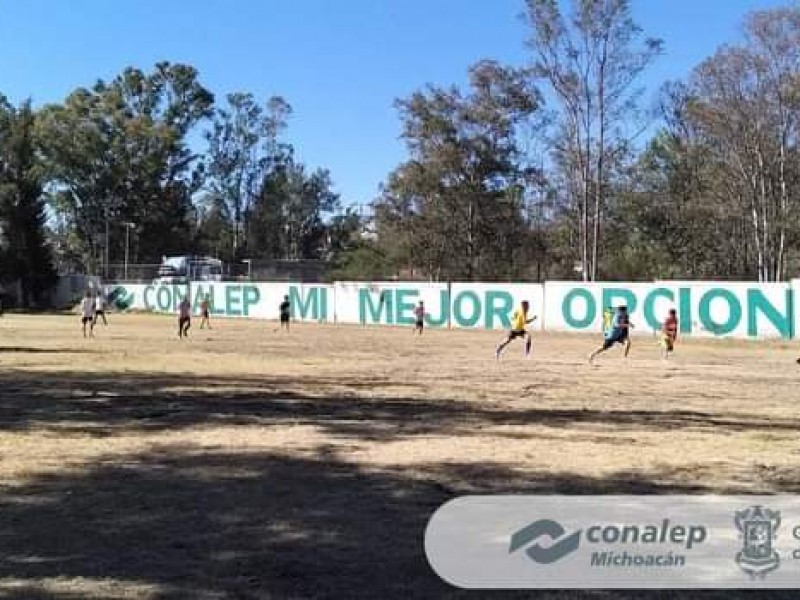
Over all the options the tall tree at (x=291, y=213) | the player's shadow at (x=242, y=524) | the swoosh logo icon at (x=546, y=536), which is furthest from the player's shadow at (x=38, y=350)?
the tall tree at (x=291, y=213)

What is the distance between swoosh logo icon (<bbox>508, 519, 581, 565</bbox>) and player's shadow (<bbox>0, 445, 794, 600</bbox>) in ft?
2.16

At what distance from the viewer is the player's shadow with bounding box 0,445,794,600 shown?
5.95 metres

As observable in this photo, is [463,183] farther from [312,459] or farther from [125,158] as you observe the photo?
[312,459]

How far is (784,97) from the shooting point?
51281 millimetres

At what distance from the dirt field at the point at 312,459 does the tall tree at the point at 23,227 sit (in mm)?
63311

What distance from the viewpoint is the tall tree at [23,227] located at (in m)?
80.6

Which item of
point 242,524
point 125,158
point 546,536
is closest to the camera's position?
point 546,536

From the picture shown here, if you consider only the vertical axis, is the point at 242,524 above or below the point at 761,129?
below

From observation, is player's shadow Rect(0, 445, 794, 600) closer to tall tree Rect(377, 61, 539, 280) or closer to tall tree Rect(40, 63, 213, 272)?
tall tree Rect(377, 61, 539, 280)

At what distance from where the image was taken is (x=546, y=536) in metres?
6.96

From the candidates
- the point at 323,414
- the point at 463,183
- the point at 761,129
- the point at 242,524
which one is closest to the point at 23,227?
the point at 463,183

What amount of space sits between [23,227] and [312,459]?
7728cm

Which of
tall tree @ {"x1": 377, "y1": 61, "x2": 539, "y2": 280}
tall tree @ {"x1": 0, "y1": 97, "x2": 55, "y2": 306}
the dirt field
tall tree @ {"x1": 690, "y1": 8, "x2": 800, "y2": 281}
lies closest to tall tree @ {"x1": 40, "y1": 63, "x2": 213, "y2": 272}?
tall tree @ {"x1": 0, "y1": 97, "x2": 55, "y2": 306}

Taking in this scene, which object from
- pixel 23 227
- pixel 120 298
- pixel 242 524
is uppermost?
pixel 23 227
